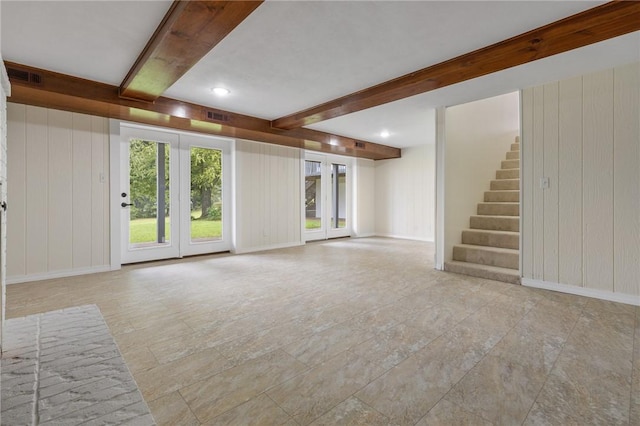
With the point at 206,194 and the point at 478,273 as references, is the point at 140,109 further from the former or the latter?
the point at 478,273

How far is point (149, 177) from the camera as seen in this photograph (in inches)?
191

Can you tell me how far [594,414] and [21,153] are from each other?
572 cm

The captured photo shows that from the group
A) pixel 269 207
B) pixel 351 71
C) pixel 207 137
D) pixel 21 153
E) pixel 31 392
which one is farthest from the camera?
pixel 269 207

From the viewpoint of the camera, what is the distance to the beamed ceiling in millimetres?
2158

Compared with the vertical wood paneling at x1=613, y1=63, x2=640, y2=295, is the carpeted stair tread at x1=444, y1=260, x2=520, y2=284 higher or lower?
lower

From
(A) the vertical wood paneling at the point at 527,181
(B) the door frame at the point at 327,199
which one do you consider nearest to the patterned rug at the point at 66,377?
(A) the vertical wood paneling at the point at 527,181

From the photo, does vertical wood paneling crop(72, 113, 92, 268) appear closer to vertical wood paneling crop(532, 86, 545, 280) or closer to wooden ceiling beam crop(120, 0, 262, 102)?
wooden ceiling beam crop(120, 0, 262, 102)

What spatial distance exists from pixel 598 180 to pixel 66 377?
15.4ft

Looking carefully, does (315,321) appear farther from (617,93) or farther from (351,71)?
(617,93)

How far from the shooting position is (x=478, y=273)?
12.9ft

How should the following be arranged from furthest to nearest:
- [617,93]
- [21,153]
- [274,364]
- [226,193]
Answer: [226,193]
[21,153]
[617,93]
[274,364]

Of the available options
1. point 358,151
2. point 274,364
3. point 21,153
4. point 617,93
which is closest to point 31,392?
point 274,364

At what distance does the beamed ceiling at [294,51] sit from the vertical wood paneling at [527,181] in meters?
0.27

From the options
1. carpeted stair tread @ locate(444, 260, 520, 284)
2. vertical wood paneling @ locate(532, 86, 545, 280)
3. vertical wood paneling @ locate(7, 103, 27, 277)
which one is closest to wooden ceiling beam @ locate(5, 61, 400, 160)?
vertical wood paneling @ locate(7, 103, 27, 277)
